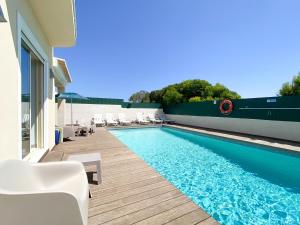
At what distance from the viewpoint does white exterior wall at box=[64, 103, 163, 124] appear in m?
12.0

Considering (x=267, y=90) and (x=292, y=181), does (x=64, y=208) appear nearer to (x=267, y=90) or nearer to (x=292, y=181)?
(x=292, y=181)

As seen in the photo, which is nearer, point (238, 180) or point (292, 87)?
point (238, 180)

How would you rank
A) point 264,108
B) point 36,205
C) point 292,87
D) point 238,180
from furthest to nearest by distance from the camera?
point 292,87 < point 264,108 < point 238,180 < point 36,205

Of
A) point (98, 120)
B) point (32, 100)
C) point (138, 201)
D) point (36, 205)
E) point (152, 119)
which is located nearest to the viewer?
point (36, 205)

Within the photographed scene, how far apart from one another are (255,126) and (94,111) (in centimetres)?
1059

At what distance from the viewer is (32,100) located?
3615 millimetres

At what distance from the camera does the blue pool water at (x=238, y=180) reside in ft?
8.80

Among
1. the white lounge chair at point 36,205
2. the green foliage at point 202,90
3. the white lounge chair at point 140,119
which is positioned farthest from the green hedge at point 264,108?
the green foliage at point 202,90

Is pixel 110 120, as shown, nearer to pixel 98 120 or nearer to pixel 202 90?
pixel 98 120

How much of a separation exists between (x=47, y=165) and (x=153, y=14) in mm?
9265

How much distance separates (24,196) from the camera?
107cm

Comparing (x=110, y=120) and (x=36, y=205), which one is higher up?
(x=36, y=205)

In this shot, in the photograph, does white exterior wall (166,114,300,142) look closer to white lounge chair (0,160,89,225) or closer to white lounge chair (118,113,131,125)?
white lounge chair (118,113,131,125)

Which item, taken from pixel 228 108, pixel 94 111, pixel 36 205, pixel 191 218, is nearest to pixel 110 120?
pixel 94 111
